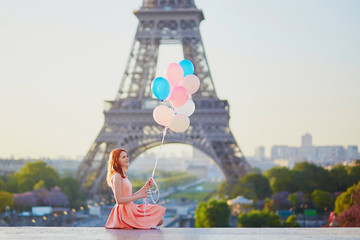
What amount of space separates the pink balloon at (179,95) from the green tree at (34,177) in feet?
108

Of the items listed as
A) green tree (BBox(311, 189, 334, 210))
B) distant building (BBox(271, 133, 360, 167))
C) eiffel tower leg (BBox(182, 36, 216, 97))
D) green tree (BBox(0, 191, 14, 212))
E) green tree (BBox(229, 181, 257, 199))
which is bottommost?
green tree (BBox(0, 191, 14, 212))

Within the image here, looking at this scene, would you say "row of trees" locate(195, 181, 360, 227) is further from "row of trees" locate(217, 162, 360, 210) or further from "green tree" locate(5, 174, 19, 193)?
"green tree" locate(5, 174, 19, 193)

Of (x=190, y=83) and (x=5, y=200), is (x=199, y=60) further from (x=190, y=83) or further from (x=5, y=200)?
(x=190, y=83)

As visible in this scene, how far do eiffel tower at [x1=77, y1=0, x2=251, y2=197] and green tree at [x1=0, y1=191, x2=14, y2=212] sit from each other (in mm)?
4445

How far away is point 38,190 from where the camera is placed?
4250 cm

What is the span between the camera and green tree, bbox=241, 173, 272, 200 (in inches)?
1749

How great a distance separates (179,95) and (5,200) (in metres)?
29.0

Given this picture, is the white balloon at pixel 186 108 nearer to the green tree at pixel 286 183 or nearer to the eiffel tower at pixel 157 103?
the eiffel tower at pixel 157 103

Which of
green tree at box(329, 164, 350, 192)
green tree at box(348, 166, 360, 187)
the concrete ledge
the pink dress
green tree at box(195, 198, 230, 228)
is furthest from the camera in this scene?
green tree at box(329, 164, 350, 192)

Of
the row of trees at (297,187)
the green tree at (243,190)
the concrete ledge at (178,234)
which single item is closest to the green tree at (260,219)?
the row of trees at (297,187)

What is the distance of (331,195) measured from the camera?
45688 mm

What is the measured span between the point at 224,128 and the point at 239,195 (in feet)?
16.7

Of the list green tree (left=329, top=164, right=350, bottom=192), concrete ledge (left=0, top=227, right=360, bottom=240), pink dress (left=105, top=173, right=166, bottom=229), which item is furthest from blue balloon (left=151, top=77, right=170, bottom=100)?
green tree (left=329, top=164, right=350, bottom=192)

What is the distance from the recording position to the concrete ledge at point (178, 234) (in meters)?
10.4
